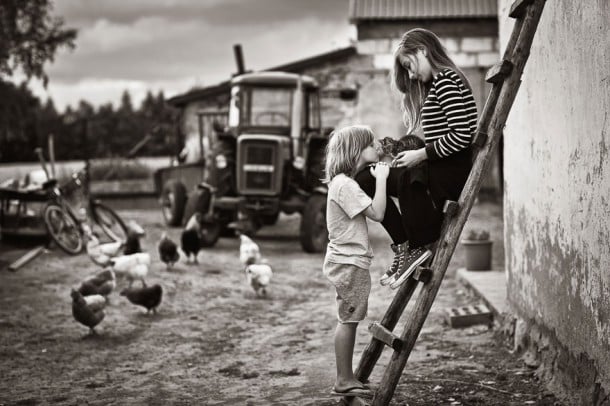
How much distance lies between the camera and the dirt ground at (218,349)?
177 inches

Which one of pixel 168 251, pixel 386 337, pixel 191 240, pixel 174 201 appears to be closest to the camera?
pixel 386 337

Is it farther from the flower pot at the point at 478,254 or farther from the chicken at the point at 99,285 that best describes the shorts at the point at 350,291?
the flower pot at the point at 478,254

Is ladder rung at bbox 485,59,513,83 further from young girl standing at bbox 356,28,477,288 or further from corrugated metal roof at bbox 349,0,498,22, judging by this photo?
corrugated metal roof at bbox 349,0,498,22

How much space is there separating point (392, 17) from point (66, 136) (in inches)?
590

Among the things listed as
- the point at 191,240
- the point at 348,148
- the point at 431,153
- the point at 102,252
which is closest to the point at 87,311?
the point at 102,252

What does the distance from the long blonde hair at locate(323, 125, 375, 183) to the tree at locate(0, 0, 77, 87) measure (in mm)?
16430

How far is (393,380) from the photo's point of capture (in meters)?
3.37

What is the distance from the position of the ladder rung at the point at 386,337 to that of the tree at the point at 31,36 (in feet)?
55.5

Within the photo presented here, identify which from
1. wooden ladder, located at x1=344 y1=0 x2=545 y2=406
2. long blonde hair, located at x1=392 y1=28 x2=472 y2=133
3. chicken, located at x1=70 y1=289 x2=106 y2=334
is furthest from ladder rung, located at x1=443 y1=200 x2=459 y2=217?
chicken, located at x1=70 y1=289 x2=106 y2=334

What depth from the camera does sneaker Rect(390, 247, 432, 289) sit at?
3.51 meters

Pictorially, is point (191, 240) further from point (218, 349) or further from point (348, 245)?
point (348, 245)

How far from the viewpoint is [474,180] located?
11.1 feet

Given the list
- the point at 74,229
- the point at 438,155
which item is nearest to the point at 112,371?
the point at 438,155

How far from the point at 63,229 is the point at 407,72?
7770 mm
